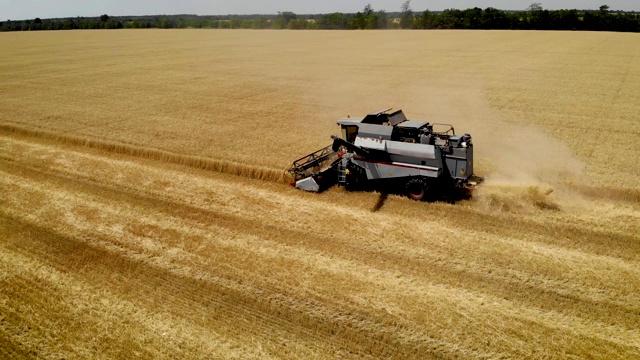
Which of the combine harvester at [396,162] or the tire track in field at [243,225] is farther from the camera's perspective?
the combine harvester at [396,162]

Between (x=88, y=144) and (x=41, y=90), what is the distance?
1741 centimetres

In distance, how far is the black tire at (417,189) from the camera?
1402 centimetres

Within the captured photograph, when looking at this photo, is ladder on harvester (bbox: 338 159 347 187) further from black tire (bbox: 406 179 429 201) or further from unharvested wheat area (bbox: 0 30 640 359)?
black tire (bbox: 406 179 429 201)

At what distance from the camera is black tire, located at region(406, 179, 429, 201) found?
14016mm

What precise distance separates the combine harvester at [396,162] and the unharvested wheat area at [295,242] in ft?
2.03

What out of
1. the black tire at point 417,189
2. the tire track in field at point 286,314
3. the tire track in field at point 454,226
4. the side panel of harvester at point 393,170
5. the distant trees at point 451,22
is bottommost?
the tire track in field at point 286,314

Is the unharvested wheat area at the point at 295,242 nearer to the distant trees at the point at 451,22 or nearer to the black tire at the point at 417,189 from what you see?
the black tire at the point at 417,189

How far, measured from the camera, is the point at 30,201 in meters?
15.0

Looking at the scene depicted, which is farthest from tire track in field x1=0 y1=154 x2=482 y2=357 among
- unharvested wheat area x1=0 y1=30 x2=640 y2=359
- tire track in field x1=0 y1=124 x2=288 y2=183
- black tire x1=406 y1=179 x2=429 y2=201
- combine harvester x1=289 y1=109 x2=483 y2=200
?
tire track in field x1=0 y1=124 x2=288 y2=183

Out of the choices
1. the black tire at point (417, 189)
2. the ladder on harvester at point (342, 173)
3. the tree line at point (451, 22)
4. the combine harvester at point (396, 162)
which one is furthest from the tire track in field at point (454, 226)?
the tree line at point (451, 22)

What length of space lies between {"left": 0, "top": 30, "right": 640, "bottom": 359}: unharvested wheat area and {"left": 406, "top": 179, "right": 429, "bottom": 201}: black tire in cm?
49

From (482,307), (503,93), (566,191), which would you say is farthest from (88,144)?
(503,93)

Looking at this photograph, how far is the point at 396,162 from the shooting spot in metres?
14.3

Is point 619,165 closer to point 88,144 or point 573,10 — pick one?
point 88,144
